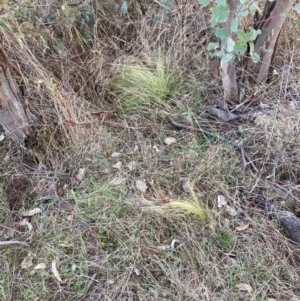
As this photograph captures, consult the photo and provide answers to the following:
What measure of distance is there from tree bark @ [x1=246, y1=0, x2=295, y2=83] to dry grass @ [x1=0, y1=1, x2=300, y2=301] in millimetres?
110

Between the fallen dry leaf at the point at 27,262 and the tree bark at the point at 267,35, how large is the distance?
1497mm

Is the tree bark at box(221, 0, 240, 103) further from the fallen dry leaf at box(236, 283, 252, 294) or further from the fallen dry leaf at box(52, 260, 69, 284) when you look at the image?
the fallen dry leaf at box(52, 260, 69, 284)

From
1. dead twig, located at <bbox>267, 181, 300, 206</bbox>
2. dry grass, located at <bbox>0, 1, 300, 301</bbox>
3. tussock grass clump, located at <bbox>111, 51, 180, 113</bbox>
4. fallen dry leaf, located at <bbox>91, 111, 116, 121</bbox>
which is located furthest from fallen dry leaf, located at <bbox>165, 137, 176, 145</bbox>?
dead twig, located at <bbox>267, 181, 300, 206</bbox>

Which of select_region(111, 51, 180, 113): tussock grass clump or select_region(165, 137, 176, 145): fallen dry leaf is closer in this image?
select_region(165, 137, 176, 145): fallen dry leaf

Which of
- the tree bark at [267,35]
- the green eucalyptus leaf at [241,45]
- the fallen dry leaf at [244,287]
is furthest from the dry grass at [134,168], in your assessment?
the green eucalyptus leaf at [241,45]

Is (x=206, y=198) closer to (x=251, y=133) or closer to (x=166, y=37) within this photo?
(x=251, y=133)

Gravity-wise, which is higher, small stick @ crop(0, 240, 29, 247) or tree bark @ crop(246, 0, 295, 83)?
tree bark @ crop(246, 0, 295, 83)

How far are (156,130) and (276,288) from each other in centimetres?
96

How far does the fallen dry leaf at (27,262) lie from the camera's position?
153cm

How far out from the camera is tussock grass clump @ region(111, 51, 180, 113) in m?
2.03

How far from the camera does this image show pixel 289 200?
5.28ft

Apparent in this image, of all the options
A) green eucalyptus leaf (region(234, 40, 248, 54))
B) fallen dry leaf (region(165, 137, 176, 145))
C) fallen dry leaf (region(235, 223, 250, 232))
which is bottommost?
fallen dry leaf (region(235, 223, 250, 232))

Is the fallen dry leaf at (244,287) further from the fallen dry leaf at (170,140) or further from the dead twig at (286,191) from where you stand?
the fallen dry leaf at (170,140)

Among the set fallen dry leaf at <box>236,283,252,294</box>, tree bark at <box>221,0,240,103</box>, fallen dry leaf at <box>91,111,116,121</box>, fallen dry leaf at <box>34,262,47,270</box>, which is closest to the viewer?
fallen dry leaf at <box>236,283,252,294</box>
